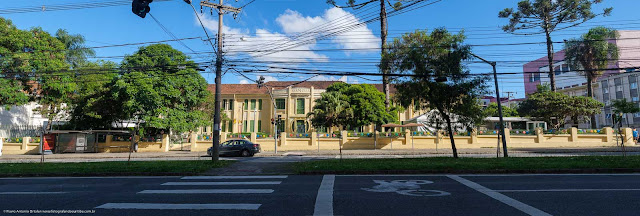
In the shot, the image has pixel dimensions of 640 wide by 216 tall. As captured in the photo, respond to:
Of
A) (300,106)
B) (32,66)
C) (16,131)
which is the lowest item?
(16,131)

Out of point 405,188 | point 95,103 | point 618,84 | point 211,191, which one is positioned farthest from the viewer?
point 618,84

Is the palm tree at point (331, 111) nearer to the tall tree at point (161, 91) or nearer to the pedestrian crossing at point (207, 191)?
the tall tree at point (161, 91)

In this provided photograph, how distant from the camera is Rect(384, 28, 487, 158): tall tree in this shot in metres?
14.8

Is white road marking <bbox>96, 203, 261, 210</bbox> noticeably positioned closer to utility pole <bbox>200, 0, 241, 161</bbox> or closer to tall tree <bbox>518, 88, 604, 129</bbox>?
utility pole <bbox>200, 0, 241, 161</bbox>

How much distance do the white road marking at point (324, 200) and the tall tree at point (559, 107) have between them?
35846mm

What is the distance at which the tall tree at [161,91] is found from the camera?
1013 inches

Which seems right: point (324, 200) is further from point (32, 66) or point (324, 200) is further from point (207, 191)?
point (32, 66)

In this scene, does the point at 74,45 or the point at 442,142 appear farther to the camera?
the point at 74,45

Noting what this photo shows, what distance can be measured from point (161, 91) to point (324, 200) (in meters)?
24.5

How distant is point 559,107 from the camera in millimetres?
35188

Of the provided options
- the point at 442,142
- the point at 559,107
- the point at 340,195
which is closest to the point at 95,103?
the point at 340,195

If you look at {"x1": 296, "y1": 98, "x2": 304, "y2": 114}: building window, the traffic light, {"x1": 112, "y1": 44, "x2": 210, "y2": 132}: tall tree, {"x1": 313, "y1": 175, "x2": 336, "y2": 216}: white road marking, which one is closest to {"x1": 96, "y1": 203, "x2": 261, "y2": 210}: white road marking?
{"x1": 313, "y1": 175, "x2": 336, "y2": 216}: white road marking

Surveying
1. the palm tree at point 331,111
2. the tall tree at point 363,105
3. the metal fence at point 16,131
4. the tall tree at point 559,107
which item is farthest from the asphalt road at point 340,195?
the tall tree at point 559,107

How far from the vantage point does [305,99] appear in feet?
152
